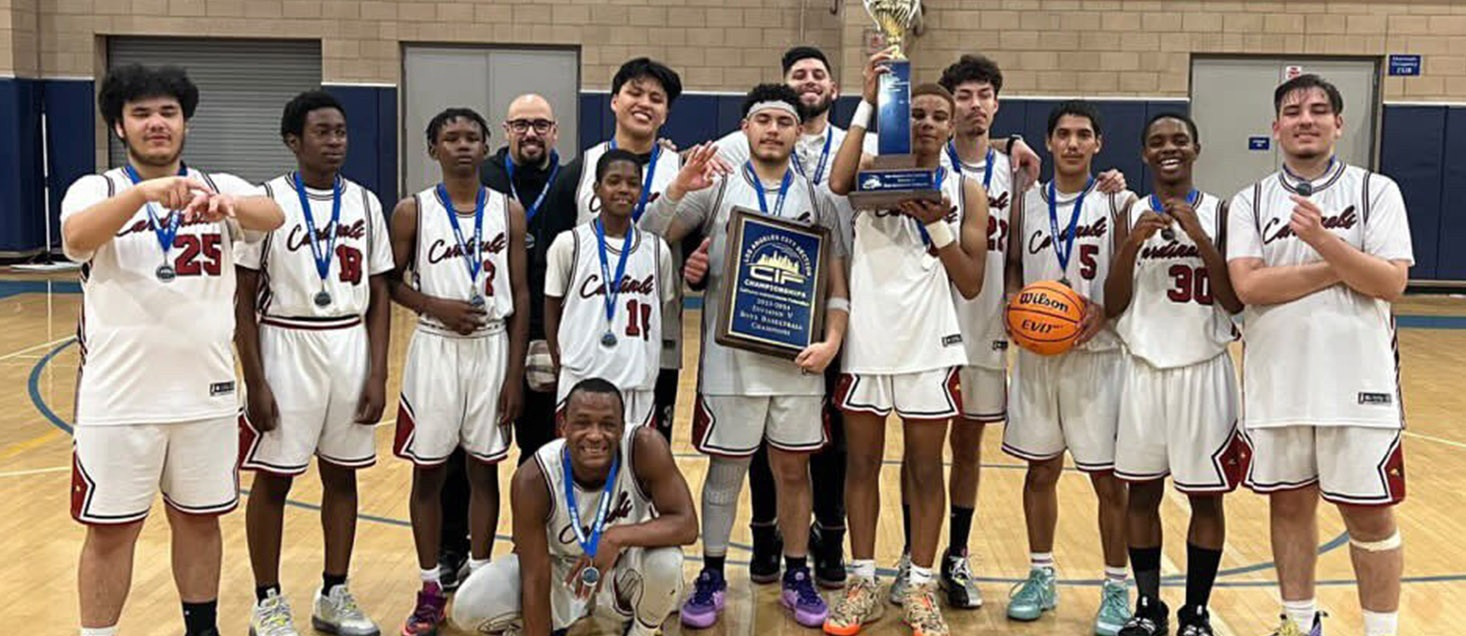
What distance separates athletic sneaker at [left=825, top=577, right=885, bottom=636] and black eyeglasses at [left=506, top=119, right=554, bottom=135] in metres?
1.97

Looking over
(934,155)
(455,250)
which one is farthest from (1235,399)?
(455,250)

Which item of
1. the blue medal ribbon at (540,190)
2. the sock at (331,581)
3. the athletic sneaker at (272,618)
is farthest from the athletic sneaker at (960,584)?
the athletic sneaker at (272,618)

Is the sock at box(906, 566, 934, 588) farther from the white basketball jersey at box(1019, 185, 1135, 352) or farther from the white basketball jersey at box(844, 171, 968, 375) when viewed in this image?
the white basketball jersey at box(1019, 185, 1135, 352)

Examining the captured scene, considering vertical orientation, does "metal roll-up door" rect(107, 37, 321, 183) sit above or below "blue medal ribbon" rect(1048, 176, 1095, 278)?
above

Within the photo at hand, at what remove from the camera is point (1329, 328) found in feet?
12.0

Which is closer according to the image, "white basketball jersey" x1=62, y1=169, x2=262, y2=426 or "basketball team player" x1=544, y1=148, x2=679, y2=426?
"white basketball jersey" x1=62, y1=169, x2=262, y2=426

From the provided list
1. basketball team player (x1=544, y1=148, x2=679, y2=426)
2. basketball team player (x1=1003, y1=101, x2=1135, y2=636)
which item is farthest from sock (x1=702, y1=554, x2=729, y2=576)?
basketball team player (x1=1003, y1=101, x2=1135, y2=636)

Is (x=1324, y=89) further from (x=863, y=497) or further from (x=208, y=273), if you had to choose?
(x=208, y=273)

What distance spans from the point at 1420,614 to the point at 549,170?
3513 mm

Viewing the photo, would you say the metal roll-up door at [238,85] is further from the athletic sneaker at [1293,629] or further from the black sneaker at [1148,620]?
the athletic sneaker at [1293,629]

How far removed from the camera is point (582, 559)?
12.7 feet

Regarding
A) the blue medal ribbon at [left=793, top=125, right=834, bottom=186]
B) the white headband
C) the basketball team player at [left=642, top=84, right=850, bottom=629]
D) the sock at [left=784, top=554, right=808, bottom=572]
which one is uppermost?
the white headband

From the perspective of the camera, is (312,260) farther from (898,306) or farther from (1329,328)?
(1329,328)

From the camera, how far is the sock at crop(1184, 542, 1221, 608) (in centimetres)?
404
